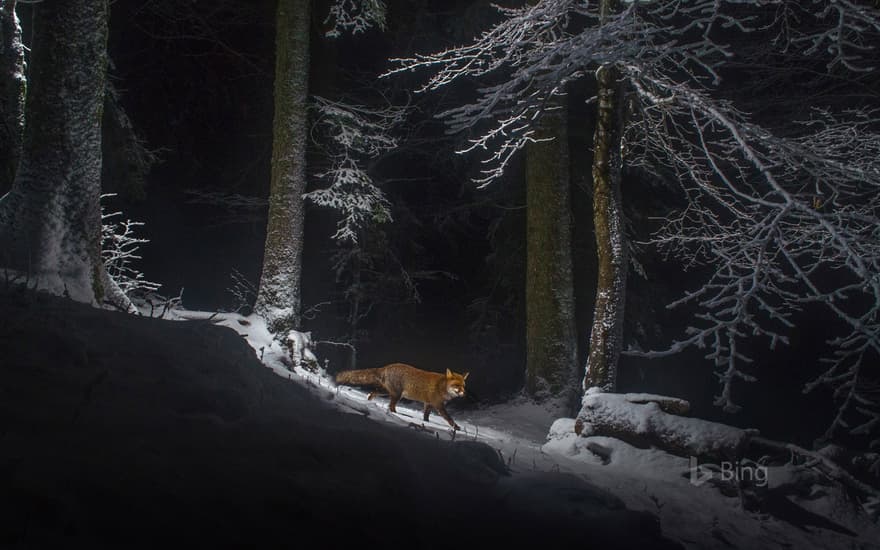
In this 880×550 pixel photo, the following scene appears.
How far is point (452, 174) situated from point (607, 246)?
26.9 ft

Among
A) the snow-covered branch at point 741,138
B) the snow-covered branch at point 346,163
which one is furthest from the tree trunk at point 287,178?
the snow-covered branch at point 741,138

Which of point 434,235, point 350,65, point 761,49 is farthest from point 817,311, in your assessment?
point 350,65

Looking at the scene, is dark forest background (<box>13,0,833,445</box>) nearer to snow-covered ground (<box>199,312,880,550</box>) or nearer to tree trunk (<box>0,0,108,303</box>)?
tree trunk (<box>0,0,108,303</box>)

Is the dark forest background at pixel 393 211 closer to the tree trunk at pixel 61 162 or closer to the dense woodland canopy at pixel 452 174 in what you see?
the dense woodland canopy at pixel 452 174

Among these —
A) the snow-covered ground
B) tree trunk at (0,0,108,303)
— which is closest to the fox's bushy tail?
the snow-covered ground

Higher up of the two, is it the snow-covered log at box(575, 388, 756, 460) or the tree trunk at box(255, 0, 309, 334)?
the tree trunk at box(255, 0, 309, 334)

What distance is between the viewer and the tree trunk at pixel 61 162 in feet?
20.1

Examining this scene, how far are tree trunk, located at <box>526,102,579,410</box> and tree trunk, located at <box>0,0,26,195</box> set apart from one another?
8.48m

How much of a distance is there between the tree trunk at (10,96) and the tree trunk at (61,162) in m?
2.09

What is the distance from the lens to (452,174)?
54.5 ft

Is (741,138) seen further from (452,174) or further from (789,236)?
(452,174)

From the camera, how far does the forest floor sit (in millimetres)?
2215

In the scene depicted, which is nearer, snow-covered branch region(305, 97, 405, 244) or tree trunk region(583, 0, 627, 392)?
tree trunk region(583, 0, 627, 392)

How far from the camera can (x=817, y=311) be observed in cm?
1709
